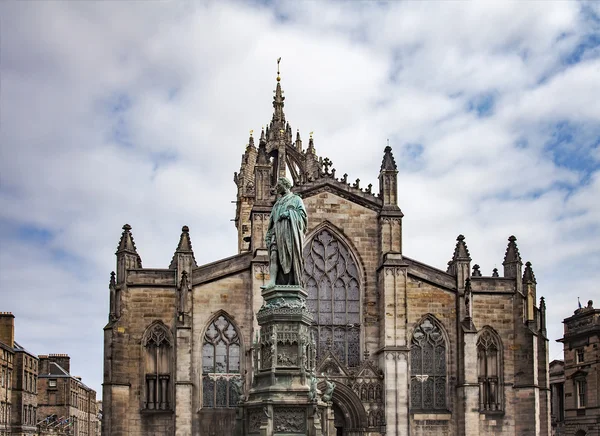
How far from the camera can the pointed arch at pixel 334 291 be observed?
124 ft

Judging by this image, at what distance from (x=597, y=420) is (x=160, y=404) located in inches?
1100

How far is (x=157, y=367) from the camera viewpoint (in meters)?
36.4

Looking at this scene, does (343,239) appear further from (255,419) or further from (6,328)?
(6,328)

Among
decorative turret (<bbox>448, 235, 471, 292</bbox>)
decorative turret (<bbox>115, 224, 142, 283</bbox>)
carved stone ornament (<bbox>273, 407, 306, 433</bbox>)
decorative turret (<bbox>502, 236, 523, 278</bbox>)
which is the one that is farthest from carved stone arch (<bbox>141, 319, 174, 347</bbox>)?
carved stone ornament (<bbox>273, 407, 306, 433</bbox>)

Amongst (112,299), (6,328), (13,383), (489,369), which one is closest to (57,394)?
(13,383)

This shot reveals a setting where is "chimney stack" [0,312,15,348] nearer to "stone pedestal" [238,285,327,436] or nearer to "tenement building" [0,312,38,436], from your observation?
"tenement building" [0,312,38,436]

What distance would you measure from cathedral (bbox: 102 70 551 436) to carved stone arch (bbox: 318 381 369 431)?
0.05 meters

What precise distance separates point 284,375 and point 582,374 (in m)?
41.2

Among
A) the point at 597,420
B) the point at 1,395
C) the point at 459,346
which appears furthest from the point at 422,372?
the point at 1,395

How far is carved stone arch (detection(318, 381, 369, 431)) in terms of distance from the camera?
36375mm

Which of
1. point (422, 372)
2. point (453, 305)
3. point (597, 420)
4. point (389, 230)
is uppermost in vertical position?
point (389, 230)

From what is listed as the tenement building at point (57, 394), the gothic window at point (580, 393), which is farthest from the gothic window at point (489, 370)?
the tenement building at point (57, 394)

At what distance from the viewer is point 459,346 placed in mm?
37719

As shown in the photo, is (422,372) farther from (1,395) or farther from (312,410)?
(1,395)
